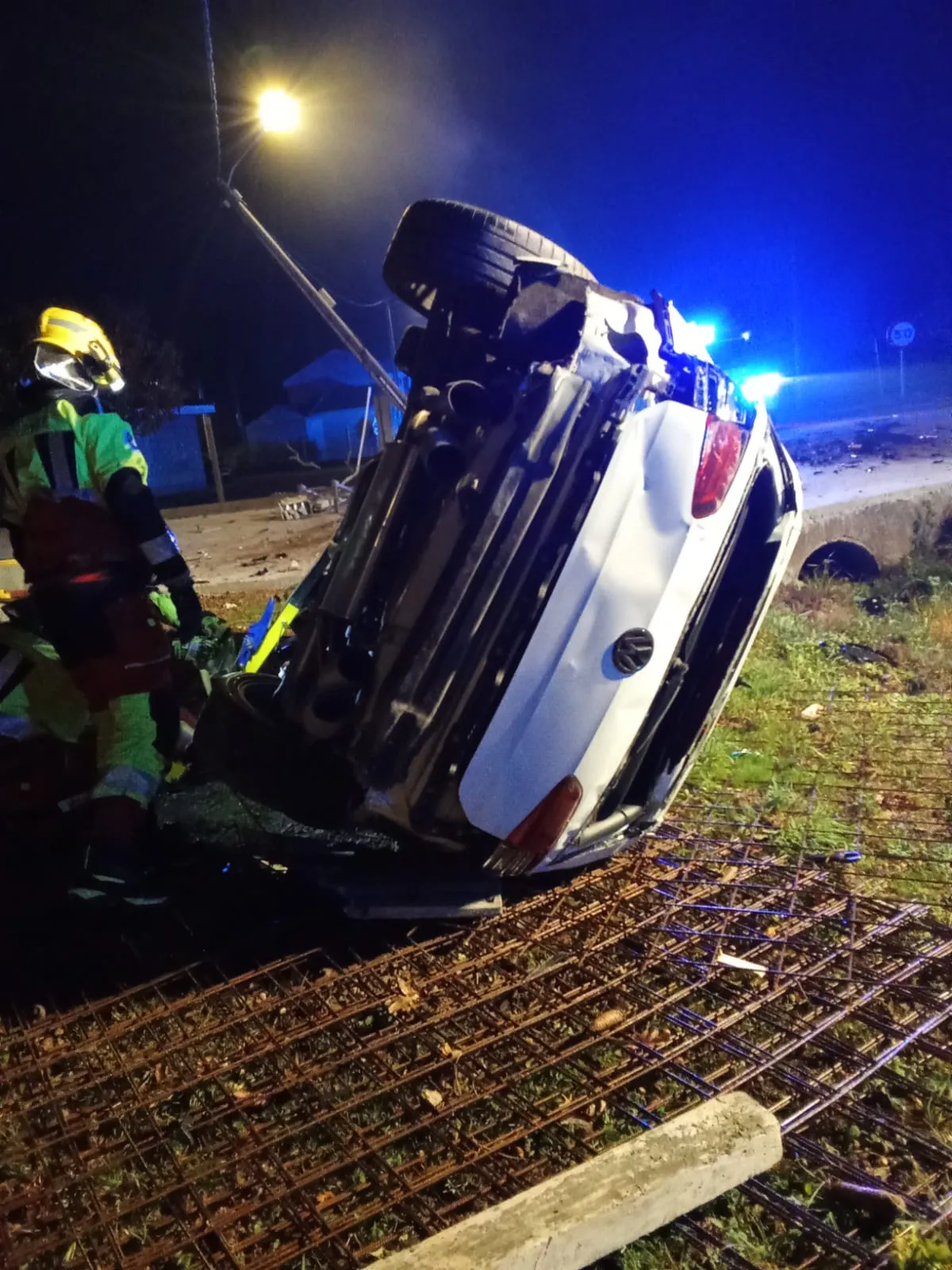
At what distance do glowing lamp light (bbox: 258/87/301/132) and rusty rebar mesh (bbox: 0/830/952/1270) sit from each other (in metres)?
7.69

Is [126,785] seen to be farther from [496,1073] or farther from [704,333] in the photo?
[704,333]

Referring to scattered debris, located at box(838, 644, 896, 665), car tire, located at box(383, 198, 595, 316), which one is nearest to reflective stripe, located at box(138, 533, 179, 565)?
A: car tire, located at box(383, 198, 595, 316)

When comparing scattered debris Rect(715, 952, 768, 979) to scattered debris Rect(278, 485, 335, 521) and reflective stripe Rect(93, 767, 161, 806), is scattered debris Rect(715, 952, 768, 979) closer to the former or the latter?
reflective stripe Rect(93, 767, 161, 806)

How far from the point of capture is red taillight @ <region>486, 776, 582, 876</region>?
2553 mm

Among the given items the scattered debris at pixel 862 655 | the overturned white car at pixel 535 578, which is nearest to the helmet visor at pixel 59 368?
the overturned white car at pixel 535 578

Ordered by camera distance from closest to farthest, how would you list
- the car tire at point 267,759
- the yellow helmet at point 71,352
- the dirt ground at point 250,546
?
the yellow helmet at point 71,352
the car tire at point 267,759
the dirt ground at point 250,546

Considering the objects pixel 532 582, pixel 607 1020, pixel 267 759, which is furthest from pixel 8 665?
pixel 607 1020

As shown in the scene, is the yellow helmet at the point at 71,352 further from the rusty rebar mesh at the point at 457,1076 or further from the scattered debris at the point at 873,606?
the scattered debris at the point at 873,606

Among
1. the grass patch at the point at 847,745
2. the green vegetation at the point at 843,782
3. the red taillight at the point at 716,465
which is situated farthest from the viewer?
the grass patch at the point at 847,745

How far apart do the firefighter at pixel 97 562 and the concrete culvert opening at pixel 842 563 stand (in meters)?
6.01

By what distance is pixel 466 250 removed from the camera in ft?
10.1

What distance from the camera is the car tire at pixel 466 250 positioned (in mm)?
3074

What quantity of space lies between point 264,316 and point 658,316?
29325 mm

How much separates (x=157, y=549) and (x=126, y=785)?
80cm
